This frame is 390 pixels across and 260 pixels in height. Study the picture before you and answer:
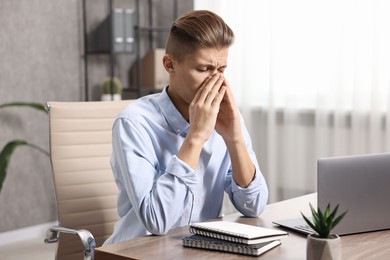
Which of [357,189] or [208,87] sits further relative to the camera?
[208,87]

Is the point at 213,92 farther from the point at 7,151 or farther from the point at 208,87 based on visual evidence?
the point at 7,151

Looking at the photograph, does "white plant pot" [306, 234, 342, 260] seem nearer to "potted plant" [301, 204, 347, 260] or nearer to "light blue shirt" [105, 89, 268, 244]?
"potted plant" [301, 204, 347, 260]

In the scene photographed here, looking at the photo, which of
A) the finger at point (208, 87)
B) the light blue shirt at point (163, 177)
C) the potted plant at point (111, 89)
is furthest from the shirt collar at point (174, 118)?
the potted plant at point (111, 89)

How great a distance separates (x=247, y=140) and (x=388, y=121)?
184 centimetres

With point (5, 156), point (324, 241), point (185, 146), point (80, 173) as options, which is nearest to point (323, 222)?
point (324, 241)

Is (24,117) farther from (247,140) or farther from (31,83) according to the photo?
(247,140)

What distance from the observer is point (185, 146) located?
158 centimetres

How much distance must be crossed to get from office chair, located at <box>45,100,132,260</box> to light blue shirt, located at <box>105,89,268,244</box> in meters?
0.28

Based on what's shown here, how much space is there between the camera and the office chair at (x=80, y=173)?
1948mm

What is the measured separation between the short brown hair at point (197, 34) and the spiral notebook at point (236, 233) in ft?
1.60

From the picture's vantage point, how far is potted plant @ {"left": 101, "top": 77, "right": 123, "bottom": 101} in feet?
14.0

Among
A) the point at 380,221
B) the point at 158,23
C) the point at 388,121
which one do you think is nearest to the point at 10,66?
the point at 158,23

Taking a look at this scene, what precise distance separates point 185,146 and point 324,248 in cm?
51

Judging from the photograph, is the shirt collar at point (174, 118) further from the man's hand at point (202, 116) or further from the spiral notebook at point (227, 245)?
the spiral notebook at point (227, 245)
